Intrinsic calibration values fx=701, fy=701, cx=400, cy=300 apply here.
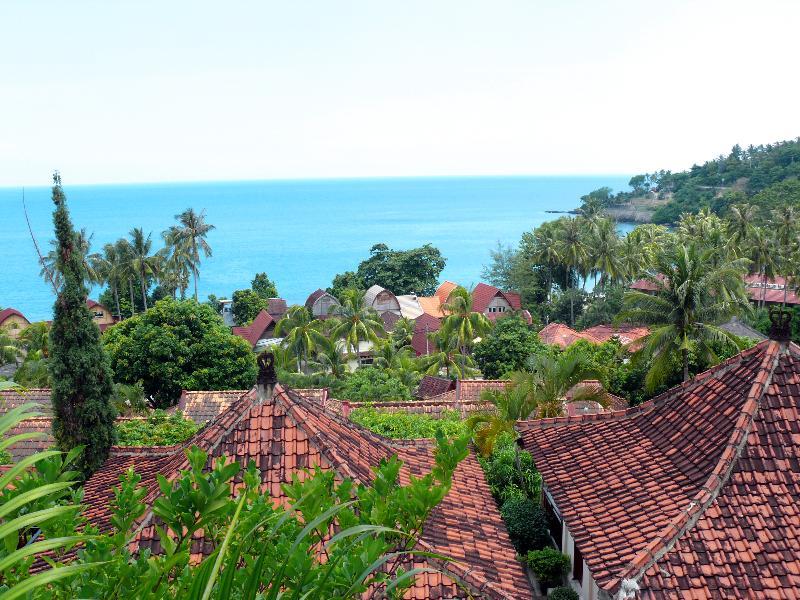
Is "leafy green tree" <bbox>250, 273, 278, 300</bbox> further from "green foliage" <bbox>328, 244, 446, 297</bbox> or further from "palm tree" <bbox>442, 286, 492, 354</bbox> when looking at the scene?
"palm tree" <bbox>442, 286, 492, 354</bbox>

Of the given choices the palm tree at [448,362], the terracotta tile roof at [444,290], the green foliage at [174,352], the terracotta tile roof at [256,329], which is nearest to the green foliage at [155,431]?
the green foliage at [174,352]

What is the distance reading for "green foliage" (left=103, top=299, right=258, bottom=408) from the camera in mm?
31672

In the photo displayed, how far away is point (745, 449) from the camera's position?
1053cm

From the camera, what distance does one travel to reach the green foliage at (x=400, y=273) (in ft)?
256

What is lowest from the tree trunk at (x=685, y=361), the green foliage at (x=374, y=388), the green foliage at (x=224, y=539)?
the green foliage at (x=374, y=388)

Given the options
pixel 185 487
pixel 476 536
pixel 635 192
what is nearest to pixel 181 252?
pixel 476 536

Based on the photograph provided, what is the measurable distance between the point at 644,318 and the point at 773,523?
16.3 meters

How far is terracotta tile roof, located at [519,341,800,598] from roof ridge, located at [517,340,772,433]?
3 centimetres

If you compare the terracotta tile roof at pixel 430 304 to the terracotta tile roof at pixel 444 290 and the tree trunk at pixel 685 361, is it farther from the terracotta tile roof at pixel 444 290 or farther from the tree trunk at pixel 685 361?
the tree trunk at pixel 685 361

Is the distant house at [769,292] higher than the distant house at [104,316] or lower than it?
higher

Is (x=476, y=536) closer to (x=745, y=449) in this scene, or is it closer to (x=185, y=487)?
(x=745, y=449)

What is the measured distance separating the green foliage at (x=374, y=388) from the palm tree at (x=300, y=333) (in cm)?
715

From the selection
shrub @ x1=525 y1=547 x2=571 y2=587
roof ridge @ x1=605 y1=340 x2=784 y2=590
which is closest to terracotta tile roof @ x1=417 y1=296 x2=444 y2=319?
shrub @ x1=525 y1=547 x2=571 y2=587

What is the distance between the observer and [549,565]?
13.4m
